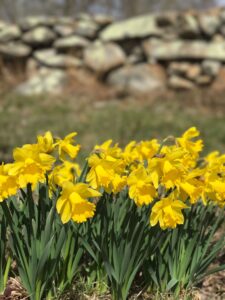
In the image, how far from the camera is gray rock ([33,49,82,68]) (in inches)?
376

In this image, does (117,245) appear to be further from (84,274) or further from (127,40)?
(127,40)

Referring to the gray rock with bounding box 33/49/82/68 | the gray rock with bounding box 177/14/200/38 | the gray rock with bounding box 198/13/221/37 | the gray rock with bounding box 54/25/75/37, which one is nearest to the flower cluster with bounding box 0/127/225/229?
the gray rock with bounding box 33/49/82/68

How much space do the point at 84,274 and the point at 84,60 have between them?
315 inches

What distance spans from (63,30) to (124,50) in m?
1.48

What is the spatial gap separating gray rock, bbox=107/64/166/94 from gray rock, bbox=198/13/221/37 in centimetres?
127

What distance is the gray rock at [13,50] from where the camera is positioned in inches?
382

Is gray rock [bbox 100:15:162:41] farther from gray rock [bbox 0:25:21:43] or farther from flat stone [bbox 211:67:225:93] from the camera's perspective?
gray rock [bbox 0:25:21:43]

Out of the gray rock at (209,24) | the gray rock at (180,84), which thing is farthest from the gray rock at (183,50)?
the gray rock at (180,84)

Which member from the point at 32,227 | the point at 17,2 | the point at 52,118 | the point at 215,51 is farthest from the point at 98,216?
the point at 17,2

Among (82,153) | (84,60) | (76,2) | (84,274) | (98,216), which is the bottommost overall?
(84,274)

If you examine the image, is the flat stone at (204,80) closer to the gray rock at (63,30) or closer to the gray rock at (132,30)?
the gray rock at (132,30)

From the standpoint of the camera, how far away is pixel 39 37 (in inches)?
392

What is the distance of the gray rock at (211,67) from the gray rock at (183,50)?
9 cm

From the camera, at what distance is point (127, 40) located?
9703 mm
